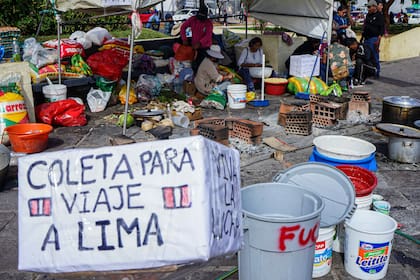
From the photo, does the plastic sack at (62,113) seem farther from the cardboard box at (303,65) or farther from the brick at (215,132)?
the cardboard box at (303,65)

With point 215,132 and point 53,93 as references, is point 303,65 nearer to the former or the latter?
point 215,132

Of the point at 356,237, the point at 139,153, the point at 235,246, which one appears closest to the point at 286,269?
the point at 235,246

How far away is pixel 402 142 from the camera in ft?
19.1

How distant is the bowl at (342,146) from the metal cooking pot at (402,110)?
2321 mm

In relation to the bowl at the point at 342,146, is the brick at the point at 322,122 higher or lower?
lower

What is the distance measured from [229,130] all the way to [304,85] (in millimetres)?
3724

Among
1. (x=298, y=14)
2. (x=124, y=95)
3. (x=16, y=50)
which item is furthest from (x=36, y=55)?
(x=298, y=14)

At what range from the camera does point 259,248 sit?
9.23 feet

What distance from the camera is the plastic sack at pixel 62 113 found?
756 centimetres

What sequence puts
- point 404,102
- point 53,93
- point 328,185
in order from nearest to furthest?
point 328,185, point 404,102, point 53,93

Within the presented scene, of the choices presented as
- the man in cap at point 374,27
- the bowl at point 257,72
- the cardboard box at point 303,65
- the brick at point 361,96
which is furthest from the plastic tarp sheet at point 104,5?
the man in cap at point 374,27

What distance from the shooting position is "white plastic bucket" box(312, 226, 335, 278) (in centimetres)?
333

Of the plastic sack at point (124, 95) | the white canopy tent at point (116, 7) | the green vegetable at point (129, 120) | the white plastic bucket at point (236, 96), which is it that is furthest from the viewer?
the plastic sack at point (124, 95)

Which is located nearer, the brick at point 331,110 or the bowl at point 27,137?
the bowl at point 27,137
